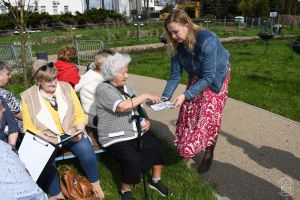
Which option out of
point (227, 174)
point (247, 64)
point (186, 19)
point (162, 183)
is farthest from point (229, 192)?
point (247, 64)

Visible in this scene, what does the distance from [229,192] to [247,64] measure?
28.3 ft

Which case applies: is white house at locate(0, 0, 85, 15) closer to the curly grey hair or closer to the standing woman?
the standing woman

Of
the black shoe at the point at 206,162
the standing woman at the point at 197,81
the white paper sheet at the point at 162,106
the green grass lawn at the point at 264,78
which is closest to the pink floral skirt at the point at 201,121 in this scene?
the standing woman at the point at 197,81

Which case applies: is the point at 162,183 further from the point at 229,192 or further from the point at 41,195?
the point at 41,195

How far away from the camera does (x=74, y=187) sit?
12.2 ft

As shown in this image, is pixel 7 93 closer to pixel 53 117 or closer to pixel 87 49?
pixel 53 117

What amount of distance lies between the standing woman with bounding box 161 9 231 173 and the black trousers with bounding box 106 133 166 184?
0.32 meters

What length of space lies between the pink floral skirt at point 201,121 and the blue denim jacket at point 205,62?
0.11 m

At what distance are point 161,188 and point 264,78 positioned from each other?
21.4 feet

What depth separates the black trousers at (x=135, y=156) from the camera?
3.70 meters

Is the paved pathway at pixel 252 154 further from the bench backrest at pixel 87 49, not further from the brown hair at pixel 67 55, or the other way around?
the bench backrest at pixel 87 49

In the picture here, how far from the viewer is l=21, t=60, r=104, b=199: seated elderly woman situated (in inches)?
151

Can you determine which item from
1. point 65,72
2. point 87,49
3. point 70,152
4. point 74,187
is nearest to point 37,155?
point 74,187

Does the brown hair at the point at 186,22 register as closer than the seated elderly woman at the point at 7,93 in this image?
Yes
